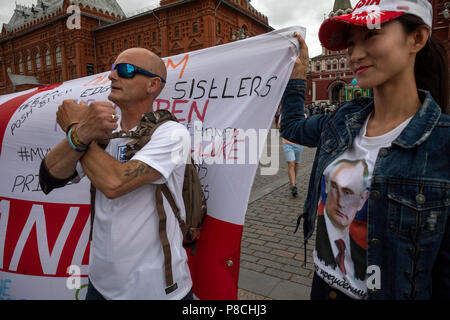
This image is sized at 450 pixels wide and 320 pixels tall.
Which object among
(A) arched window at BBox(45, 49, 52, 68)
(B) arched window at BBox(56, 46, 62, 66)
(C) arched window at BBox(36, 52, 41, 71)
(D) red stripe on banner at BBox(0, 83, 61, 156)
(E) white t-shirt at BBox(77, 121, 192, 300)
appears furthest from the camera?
(C) arched window at BBox(36, 52, 41, 71)

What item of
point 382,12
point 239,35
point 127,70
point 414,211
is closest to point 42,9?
point 239,35

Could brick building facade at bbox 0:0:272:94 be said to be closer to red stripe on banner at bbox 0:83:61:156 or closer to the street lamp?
the street lamp

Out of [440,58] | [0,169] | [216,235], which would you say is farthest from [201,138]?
Result: [0,169]

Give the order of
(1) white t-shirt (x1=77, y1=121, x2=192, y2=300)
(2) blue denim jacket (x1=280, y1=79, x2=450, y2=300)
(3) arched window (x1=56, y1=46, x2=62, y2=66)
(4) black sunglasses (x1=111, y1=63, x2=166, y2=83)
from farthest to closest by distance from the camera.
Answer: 1. (3) arched window (x1=56, y1=46, x2=62, y2=66)
2. (4) black sunglasses (x1=111, y1=63, x2=166, y2=83)
3. (1) white t-shirt (x1=77, y1=121, x2=192, y2=300)
4. (2) blue denim jacket (x1=280, y1=79, x2=450, y2=300)

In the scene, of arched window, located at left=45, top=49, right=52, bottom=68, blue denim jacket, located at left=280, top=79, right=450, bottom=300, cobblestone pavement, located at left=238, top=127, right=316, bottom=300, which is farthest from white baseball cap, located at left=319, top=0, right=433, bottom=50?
arched window, located at left=45, top=49, right=52, bottom=68

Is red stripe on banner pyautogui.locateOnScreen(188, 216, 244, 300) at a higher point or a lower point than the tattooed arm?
lower

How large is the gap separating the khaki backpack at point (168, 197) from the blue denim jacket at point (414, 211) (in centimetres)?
89

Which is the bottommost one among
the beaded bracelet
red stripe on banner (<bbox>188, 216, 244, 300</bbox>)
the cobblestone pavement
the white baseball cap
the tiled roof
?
the cobblestone pavement

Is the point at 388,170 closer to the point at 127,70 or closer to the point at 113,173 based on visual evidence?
the point at 113,173

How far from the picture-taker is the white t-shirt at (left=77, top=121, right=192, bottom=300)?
1408 mm

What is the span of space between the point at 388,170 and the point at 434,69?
562mm

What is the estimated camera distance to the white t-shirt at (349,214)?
1268mm

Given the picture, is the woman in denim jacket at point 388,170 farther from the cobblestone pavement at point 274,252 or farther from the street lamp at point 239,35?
the street lamp at point 239,35
